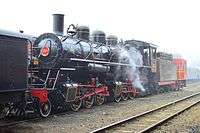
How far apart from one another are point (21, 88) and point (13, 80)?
0.48 meters

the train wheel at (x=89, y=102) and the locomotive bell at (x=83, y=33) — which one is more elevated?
the locomotive bell at (x=83, y=33)

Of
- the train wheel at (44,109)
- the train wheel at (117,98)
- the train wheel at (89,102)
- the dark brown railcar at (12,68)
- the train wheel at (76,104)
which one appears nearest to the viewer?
the dark brown railcar at (12,68)

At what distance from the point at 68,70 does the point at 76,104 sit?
1.44 m

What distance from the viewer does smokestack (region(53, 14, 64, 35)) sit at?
612 inches

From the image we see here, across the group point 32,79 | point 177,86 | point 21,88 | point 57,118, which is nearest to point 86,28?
point 32,79

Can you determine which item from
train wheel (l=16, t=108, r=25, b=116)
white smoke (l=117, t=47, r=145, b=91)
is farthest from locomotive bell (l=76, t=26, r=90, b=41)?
train wheel (l=16, t=108, r=25, b=116)

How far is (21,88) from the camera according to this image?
419 inches

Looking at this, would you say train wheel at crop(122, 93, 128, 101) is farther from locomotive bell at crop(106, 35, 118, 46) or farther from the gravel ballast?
the gravel ballast

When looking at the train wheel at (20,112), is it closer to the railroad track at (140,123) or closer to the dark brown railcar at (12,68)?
the dark brown railcar at (12,68)

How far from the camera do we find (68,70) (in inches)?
588

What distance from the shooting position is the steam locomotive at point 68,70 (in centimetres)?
1041

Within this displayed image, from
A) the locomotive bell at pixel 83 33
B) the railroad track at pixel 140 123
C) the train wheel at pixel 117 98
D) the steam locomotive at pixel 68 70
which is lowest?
→ the railroad track at pixel 140 123

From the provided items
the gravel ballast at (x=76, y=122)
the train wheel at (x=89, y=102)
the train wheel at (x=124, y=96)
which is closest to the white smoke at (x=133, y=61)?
the train wheel at (x=124, y=96)

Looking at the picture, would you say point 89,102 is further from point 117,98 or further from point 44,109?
point 44,109
